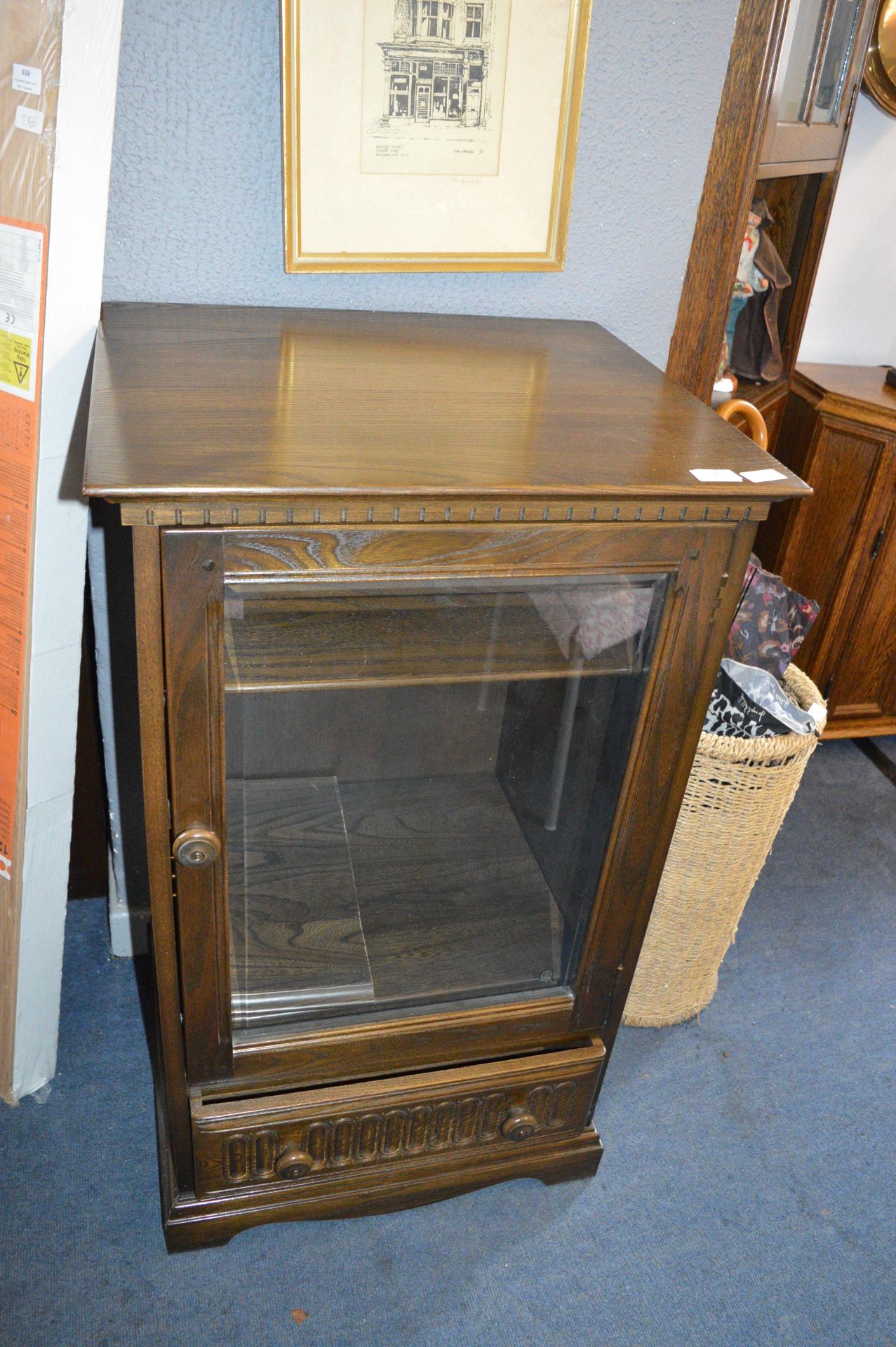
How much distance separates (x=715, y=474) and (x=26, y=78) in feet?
2.46

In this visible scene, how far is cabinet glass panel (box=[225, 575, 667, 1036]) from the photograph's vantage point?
0.97 metres

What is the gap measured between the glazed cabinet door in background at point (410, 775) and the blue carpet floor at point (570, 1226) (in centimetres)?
29

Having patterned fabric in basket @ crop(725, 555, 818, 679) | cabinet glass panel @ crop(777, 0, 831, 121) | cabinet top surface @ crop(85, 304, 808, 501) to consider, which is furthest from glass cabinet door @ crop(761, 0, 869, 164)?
patterned fabric in basket @ crop(725, 555, 818, 679)

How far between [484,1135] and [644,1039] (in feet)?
1.35

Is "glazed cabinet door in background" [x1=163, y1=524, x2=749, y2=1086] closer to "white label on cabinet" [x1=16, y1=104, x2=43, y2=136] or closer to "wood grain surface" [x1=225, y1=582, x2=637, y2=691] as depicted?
"wood grain surface" [x1=225, y1=582, x2=637, y2=691]

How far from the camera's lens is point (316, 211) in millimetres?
1192

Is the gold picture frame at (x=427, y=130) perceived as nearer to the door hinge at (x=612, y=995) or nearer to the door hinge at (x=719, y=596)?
the door hinge at (x=719, y=596)

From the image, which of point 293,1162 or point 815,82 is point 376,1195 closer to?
point 293,1162

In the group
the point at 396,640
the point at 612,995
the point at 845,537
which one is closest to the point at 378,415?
the point at 396,640

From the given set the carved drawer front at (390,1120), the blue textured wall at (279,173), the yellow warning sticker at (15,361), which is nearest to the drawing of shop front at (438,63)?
the blue textured wall at (279,173)

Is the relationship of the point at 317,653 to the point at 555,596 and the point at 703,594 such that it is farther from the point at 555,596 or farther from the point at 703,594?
the point at 703,594

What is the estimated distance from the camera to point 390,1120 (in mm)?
1264

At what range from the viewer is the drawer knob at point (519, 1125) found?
1.32 meters

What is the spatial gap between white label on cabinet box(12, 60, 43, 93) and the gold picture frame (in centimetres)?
25
